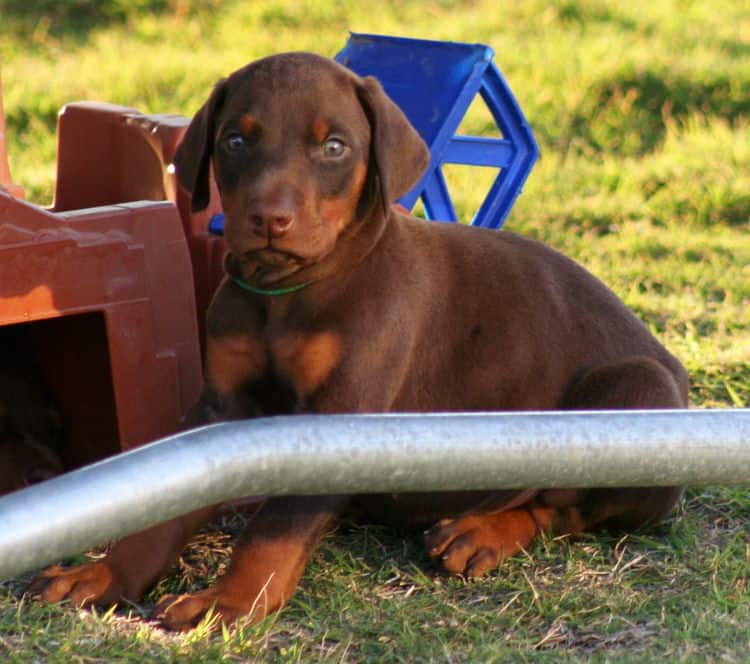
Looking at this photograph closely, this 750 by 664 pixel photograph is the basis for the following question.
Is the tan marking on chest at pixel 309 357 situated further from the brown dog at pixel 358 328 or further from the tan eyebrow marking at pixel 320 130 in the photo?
the tan eyebrow marking at pixel 320 130

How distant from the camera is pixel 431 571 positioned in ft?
11.3

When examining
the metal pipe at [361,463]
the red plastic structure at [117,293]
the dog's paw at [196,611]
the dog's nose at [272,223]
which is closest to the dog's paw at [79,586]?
the dog's paw at [196,611]

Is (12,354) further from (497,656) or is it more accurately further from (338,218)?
(497,656)

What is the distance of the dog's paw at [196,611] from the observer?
9.87 ft

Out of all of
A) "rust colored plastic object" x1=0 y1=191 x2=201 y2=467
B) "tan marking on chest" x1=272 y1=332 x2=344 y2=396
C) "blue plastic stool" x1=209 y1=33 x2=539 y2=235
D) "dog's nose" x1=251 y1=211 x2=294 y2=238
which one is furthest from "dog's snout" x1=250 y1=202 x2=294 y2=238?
"blue plastic stool" x1=209 y1=33 x2=539 y2=235

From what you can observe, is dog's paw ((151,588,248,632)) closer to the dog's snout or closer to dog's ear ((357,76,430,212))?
the dog's snout

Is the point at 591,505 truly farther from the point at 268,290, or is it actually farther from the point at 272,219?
the point at 272,219

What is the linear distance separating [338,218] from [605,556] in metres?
1.07

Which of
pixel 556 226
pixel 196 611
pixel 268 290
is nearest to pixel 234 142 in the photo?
pixel 268 290

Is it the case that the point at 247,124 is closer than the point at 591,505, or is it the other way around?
the point at 247,124

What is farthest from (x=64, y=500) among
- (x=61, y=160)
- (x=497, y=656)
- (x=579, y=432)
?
(x=61, y=160)

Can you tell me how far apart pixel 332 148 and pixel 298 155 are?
0.09 m

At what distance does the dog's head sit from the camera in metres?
3.11

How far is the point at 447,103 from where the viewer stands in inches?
167
